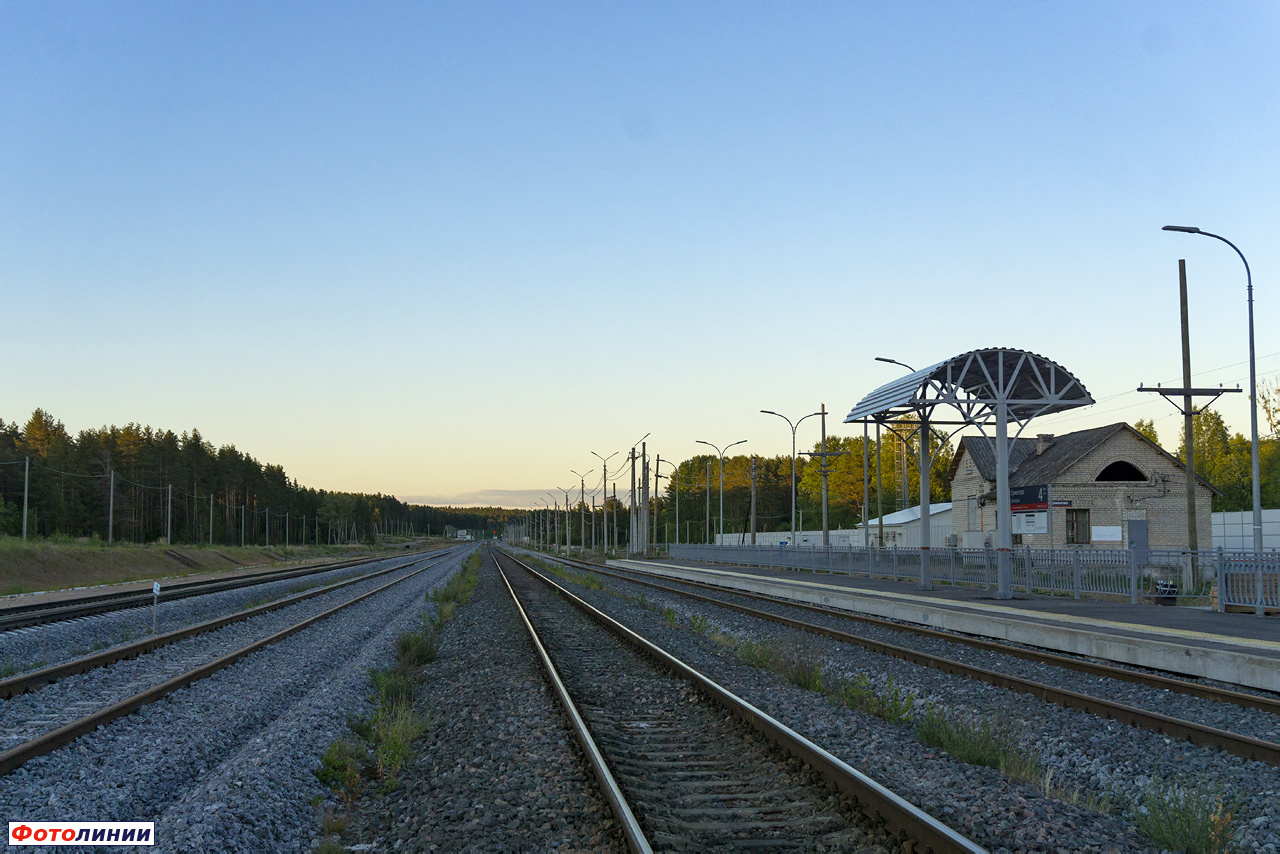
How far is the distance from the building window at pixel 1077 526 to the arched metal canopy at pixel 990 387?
831 inches

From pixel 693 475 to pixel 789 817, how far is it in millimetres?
166774

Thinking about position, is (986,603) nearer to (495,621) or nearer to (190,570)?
(495,621)

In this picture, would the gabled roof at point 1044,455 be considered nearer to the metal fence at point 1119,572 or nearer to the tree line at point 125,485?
the metal fence at point 1119,572

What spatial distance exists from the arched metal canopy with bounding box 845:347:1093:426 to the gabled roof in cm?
1763

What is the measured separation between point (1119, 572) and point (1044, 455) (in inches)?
1145

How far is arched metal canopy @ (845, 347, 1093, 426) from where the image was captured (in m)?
23.2

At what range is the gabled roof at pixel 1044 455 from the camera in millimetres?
43938

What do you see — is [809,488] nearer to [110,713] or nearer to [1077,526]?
[1077,526]

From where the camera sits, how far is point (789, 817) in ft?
20.5

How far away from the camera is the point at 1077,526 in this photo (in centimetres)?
4425

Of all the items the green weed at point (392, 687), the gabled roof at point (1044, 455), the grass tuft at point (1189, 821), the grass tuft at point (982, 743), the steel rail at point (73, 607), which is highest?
the gabled roof at point (1044, 455)

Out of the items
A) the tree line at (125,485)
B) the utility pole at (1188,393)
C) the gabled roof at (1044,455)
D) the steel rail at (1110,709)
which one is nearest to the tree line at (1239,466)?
the gabled roof at (1044,455)

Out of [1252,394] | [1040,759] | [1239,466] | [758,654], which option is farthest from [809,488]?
[1040,759]

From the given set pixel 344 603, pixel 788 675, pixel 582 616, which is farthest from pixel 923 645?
pixel 344 603
